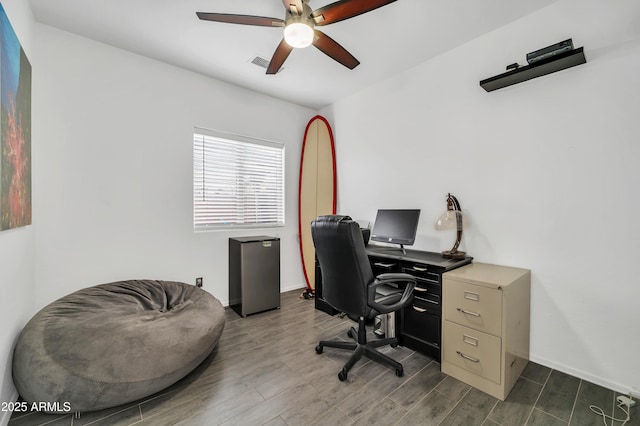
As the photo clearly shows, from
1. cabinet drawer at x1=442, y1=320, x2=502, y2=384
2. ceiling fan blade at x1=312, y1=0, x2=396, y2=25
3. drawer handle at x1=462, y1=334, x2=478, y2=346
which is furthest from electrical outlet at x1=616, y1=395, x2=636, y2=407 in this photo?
ceiling fan blade at x1=312, y1=0, x2=396, y2=25

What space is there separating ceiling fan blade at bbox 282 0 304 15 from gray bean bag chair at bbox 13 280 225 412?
2.23 m

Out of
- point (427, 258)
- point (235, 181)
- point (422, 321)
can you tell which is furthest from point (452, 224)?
point (235, 181)

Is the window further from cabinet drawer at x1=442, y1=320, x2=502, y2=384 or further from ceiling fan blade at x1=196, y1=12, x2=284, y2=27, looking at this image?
cabinet drawer at x1=442, y1=320, x2=502, y2=384

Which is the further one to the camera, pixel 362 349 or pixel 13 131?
pixel 362 349

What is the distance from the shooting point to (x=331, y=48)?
2107mm

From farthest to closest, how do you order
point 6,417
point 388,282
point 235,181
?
point 235,181
point 388,282
point 6,417

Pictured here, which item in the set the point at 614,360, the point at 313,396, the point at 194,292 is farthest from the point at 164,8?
the point at 614,360

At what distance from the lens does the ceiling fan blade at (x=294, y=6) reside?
164cm

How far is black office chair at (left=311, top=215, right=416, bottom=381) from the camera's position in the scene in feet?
6.25

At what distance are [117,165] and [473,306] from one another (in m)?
3.33

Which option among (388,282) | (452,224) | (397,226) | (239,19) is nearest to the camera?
(239,19)

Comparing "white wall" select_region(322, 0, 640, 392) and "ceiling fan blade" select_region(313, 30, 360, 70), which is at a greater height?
"ceiling fan blade" select_region(313, 30, 360, 70)

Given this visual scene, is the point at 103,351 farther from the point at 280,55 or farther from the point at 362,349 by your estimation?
the point at 280,55

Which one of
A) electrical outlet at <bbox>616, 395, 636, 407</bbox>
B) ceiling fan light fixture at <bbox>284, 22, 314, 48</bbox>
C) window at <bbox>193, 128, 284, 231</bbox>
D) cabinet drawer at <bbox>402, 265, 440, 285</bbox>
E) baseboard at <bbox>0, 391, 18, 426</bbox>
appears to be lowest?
electrical outlet at <bbox>616, 395, 636, 407</bbox>
